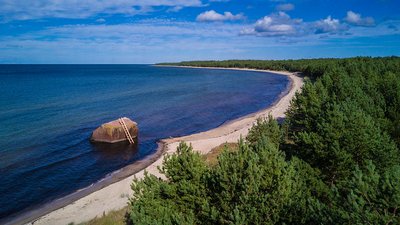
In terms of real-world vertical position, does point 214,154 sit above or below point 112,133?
below

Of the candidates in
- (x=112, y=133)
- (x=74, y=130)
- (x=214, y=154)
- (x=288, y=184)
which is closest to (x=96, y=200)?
(x=214, y=154)

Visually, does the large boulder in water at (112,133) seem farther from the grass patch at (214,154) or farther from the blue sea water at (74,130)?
the grass patch at (214,154)

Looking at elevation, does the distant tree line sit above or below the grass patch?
above

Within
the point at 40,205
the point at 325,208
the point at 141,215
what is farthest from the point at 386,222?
the point at 40,205

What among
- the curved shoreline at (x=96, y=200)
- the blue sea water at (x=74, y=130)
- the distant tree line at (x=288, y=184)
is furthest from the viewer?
the blue sea water at (x=74, y=130)

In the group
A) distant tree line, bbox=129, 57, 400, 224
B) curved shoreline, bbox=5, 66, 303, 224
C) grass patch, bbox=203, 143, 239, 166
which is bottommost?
curved shoreline, bbox=5, 66, 303, 224

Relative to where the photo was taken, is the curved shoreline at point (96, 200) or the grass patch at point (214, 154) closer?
the curved shoreline at point (96, 200)

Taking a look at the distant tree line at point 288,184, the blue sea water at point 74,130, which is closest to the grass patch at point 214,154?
the distant tree line at point 288,184

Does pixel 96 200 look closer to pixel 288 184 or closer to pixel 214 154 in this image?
pixel 214 154

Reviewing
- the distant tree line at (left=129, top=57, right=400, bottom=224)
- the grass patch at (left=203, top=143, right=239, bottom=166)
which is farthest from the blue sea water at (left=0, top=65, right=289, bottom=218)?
the distant tree line at (left=129, top=57, right=400, bottom=224)

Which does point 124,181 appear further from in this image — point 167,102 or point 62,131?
point 167,102

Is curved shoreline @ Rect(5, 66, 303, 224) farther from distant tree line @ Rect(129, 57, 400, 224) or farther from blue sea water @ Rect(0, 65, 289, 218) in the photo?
distant tree line @ Rect(129, 57, 400, 224)
